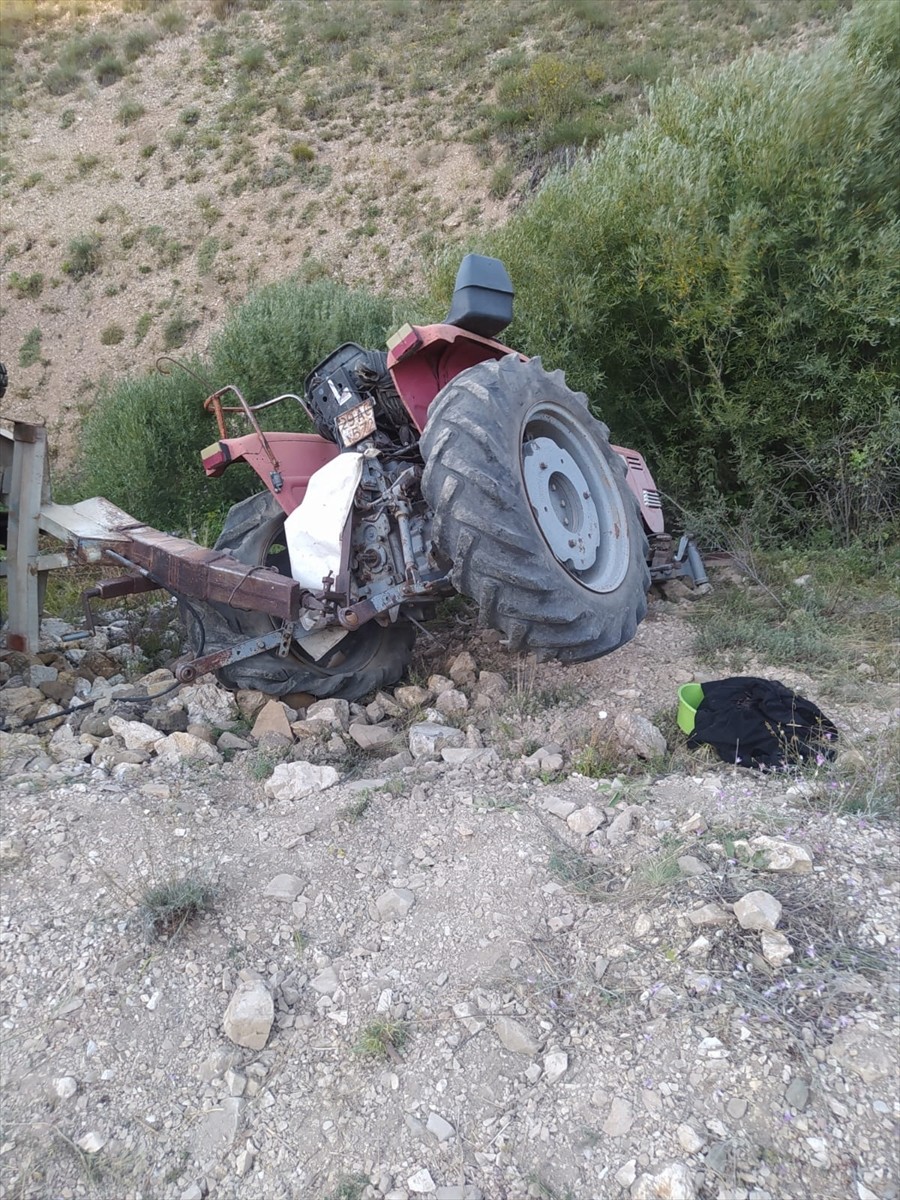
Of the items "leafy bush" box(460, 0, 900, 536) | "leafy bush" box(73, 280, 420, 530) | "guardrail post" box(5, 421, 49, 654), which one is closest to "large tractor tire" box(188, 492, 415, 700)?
"guardrail post" box(5, 421, 49, 654)

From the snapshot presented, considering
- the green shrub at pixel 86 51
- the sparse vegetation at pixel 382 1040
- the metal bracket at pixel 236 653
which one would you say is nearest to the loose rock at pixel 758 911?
the sparse vegetation at pixel 382 1040

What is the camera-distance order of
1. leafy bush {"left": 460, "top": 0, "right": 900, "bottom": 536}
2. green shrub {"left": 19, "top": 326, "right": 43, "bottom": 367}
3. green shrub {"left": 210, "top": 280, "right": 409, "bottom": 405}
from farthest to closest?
green shrub {"left": 19, "top": 326, "right": 43, "bottom": 367}
green shrub {"left": 210, "top": 280, "right": 409, "bottom": 405}
leafy bush {"left": 460, "top": 0, "right": 900, "bottom": 536}

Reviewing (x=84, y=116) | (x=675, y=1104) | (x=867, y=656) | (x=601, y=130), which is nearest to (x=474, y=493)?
(x=675, y=1104)

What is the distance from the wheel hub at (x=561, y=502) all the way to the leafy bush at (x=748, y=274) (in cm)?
305

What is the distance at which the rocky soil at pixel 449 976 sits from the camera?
1.85 meters

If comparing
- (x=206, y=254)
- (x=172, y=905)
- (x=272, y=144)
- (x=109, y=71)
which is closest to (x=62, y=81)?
(x=109, y=71)

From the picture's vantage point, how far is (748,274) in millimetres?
6207

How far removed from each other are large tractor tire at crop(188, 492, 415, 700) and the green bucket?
1400 millimetres

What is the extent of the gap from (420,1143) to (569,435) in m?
3.14

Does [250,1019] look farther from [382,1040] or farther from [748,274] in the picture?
[748,274]

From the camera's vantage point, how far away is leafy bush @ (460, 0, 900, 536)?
6.26 meters

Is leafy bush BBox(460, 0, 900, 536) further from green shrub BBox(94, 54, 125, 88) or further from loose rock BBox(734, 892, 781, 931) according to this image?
green shrub BBox(94, 54, 125, 88)

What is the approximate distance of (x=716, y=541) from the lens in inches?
263

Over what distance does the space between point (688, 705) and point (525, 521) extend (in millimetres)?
1059
